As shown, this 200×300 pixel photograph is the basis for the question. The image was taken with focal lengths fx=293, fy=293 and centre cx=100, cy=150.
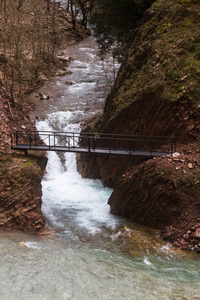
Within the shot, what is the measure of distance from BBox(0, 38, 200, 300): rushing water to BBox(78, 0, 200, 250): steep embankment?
39.0 inches

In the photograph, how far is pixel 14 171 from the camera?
14.3 m

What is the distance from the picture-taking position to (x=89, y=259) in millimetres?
10562

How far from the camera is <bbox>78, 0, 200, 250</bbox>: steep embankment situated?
40.4 ft

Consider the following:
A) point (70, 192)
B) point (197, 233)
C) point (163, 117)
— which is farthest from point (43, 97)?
point (197, 233)

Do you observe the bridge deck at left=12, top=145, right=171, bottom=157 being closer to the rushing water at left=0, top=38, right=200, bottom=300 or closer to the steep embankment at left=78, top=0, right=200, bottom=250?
the steep embankment at left=78, top=0, right=200, bottom=250

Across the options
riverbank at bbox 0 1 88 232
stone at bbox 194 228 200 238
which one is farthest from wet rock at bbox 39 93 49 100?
stone at bbox 194 228 200 238

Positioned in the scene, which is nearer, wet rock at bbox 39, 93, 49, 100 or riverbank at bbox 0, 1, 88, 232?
riverbank at bbox 0, 1, 88, 232

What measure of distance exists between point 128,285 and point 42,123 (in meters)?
17.3

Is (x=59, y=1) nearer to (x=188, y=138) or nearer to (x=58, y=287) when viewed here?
(x=188, y=138)

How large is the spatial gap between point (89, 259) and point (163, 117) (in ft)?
25.6

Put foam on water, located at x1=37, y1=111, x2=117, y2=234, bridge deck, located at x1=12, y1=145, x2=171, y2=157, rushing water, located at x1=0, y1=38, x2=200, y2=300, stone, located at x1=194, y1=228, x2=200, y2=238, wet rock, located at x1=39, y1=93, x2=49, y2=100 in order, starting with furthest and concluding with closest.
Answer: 1. wet rock, located at x1=39, y1=93, x2=49, y2=100
2. foam on water, located at x1=37, y1=111, x2=117, y2=234
3. bridge deck, located at x1=12, y1=145, x2=171, y2=157
4. stone, located at x1=194, y1=228, x2=200, y2=238
5. rushing water, located at x1=0, y1=38, x2=200, y2=300

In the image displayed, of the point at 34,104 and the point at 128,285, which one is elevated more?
the point at 34,104

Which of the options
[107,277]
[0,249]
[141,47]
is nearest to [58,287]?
[107,277]

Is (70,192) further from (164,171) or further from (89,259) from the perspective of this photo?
(89,259)
